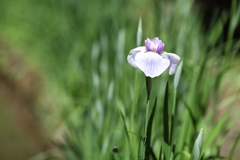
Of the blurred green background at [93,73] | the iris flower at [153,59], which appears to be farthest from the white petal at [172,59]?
the blurred green background at [93,73]

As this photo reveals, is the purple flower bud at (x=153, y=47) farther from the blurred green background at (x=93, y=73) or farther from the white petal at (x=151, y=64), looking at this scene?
the blurred green background at (x=93, y=73)

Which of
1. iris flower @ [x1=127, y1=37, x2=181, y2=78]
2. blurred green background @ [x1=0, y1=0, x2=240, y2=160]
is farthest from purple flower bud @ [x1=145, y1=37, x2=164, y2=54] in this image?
blurred green background @ [x1=0, y1=0, x2=240, y2=160]

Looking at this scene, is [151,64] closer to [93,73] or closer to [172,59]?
[172,59]

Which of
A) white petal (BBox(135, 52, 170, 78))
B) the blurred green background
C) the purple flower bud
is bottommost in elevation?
the blurred green background

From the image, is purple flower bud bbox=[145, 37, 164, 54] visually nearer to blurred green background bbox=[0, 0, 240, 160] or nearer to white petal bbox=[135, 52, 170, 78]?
white petal bbox=[135, 52, 170, 78]

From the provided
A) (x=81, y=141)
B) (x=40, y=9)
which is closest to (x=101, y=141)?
(x=81, y=141)

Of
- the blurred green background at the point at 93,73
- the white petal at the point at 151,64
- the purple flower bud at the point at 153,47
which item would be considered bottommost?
the blurred green background at the point at 93,73

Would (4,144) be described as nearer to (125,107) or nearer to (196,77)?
(125,107)
